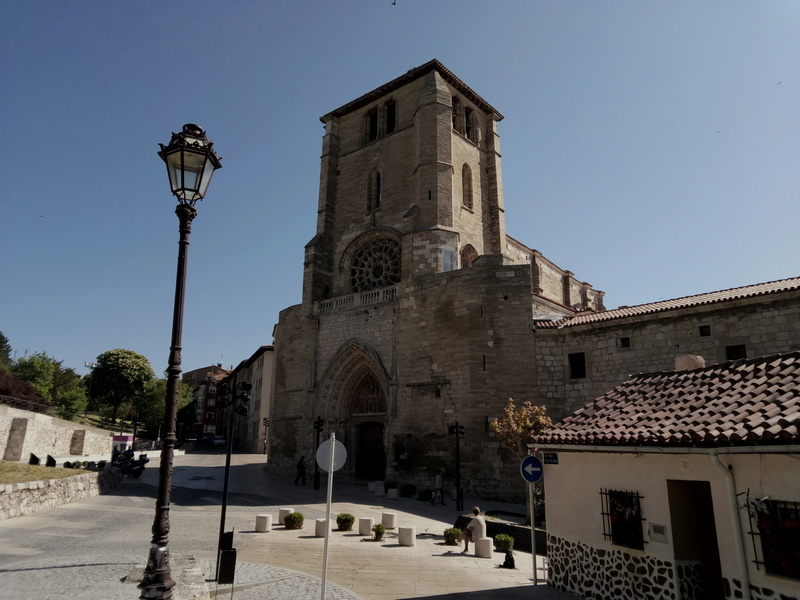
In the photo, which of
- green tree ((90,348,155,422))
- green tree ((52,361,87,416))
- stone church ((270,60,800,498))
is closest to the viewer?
stone church ((270,60,800,498))

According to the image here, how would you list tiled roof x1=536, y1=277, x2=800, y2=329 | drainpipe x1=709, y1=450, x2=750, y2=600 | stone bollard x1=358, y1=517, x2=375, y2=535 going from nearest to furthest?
1. drainpipe x1=709, y1=450, x2=750, y2=600
2. stone bollard x1=358, y1=517, x2=375, y2=535
3. tiled roof x1=536, y1=277, x2=800, y2=329

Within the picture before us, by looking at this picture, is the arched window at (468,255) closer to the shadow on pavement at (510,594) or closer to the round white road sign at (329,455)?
the shadow on pavement at (510,594)

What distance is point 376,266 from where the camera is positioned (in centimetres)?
2728

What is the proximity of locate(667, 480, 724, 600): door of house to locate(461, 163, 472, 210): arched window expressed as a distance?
2212 centimetres

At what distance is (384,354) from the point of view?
77.8ft

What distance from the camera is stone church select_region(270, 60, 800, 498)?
61.5 feet

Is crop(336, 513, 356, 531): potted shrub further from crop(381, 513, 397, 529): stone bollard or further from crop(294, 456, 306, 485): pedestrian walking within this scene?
crop(294, 456, 306, 485): pedestrian walking

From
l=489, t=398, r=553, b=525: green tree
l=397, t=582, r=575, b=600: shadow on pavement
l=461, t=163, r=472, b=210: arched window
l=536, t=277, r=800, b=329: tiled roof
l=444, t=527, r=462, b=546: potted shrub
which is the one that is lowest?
l=397, t=582, r=575, b=600: shadow on pavement

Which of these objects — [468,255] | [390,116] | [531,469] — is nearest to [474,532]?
[531,469]

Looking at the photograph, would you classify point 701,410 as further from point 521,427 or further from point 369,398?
point 369,398

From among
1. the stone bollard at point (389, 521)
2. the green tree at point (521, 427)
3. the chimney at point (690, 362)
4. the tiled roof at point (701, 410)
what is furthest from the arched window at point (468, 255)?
the tiled roof at point (701, 410)

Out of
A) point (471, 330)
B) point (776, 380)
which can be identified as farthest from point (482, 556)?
point (471, 330)

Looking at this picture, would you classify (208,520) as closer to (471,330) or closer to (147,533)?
(147,533)

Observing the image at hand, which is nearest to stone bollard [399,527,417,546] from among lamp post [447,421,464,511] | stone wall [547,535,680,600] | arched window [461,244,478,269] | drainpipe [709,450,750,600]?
stone wall [547,535,680,600]
